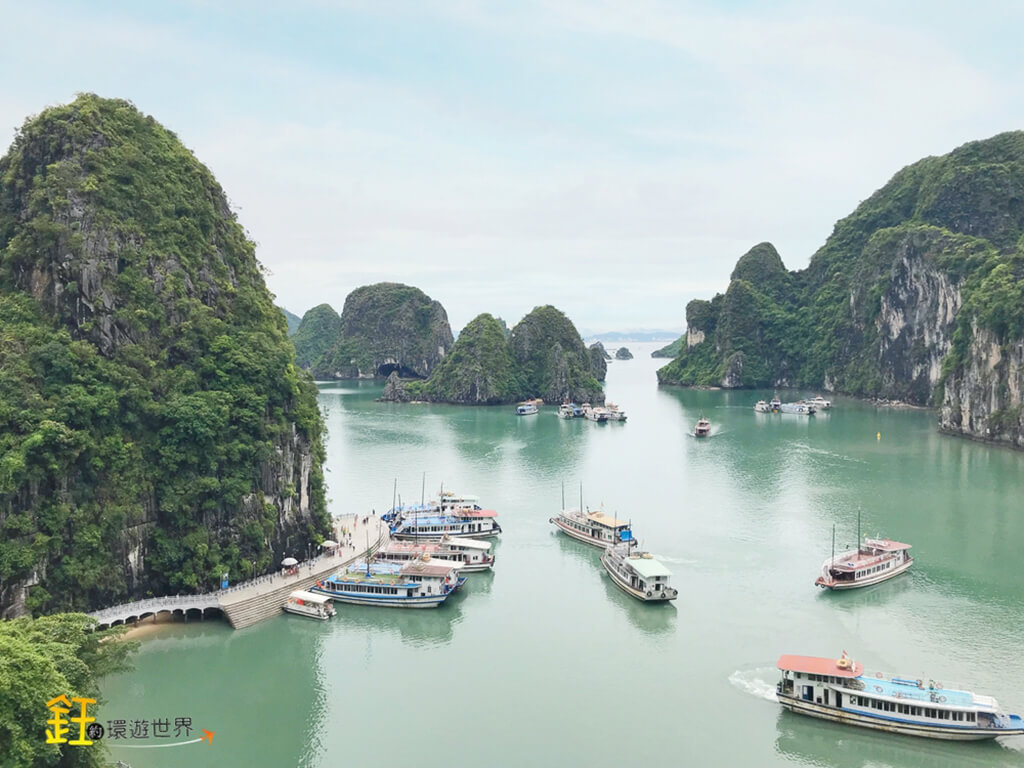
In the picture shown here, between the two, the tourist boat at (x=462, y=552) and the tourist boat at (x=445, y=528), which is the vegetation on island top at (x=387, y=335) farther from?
the tourist boat at (x=462, y=552)

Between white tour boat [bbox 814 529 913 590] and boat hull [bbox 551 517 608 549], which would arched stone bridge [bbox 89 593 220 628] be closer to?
boat hull [bbox 551 517 608 549]

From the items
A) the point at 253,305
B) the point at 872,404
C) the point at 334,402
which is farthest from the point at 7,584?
the point at 872,404

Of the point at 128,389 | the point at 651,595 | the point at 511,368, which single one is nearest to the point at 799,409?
the point at 511,368

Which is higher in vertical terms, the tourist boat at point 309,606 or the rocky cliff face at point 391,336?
the rocky cliff face at point 391,336

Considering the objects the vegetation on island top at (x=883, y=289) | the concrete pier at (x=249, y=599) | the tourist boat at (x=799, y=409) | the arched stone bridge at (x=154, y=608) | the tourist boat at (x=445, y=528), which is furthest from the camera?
the tourist boat at (x=799, y=409)

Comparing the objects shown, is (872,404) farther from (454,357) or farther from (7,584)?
(7,584)

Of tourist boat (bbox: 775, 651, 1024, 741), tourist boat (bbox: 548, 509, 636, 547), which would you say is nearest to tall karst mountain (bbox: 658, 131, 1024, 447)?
tourist boat (bbox: 548, 509, 636, 547)

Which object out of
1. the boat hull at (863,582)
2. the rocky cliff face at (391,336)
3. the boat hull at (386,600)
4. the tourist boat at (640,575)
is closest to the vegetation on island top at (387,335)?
the rocky cliff face at (391,336)
